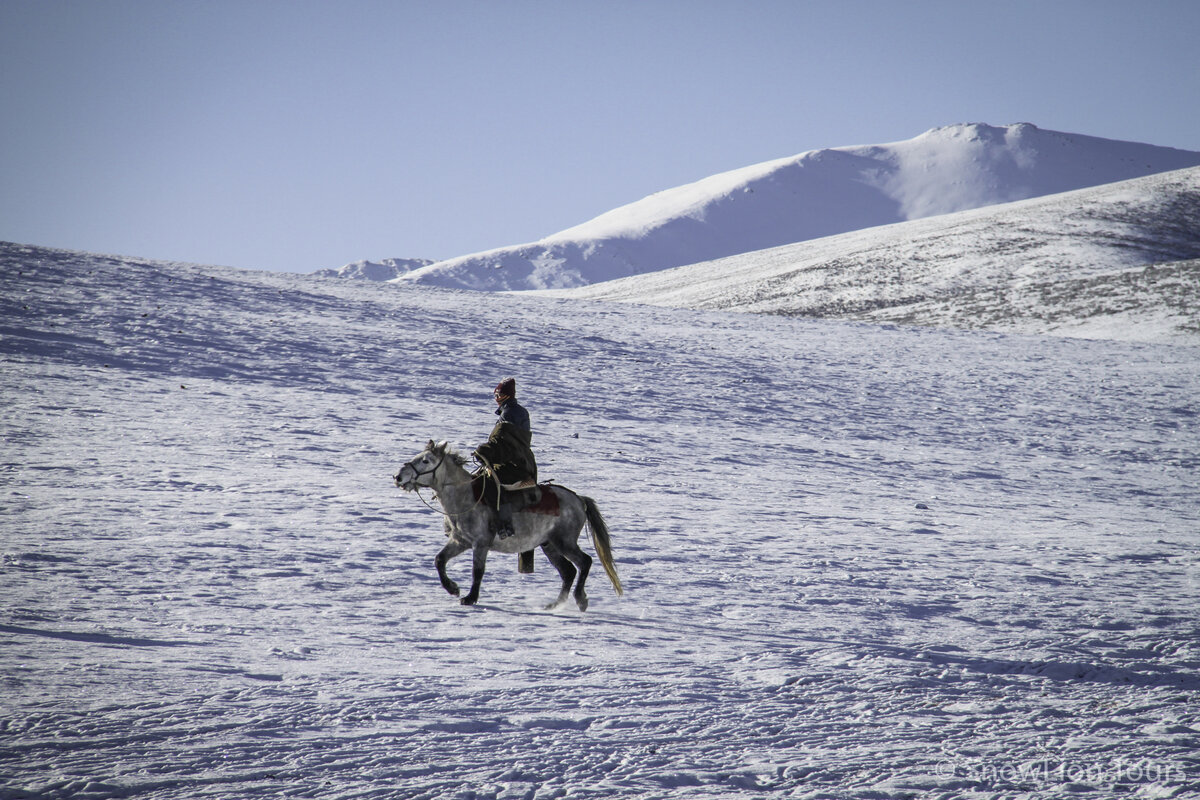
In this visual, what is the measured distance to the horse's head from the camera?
23.9 ft

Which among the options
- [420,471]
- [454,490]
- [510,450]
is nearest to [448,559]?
[454,490]

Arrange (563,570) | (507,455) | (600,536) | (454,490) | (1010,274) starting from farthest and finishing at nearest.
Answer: (1010,274), (600,536), (563,570), (507,455), (454,490)

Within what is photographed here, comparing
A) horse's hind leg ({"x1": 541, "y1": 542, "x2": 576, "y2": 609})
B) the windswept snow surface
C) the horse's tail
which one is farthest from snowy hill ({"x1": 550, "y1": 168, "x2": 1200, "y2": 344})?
horse's hind leg ({"x1": 541, "y1": 542, "x2": 576, "y2": 609})

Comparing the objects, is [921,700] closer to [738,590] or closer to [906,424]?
[738,590]

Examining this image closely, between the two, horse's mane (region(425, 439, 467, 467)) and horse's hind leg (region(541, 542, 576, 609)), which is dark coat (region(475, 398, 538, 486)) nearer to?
horse's mane (region(425, 439, 467, 467))

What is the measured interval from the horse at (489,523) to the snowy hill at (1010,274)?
104 feet

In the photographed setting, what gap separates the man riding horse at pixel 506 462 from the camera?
761 cm

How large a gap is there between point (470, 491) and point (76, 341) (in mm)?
14425

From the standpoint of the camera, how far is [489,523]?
766cm

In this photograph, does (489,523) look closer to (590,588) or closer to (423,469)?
(423,469)

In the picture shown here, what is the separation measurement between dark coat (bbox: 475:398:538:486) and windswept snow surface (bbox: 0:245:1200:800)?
128 cm

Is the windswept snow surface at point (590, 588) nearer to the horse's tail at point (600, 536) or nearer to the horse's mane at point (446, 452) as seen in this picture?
the horse's tail at point (600, 536)

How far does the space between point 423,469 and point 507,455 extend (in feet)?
2.77

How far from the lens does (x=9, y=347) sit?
16.6 metres
